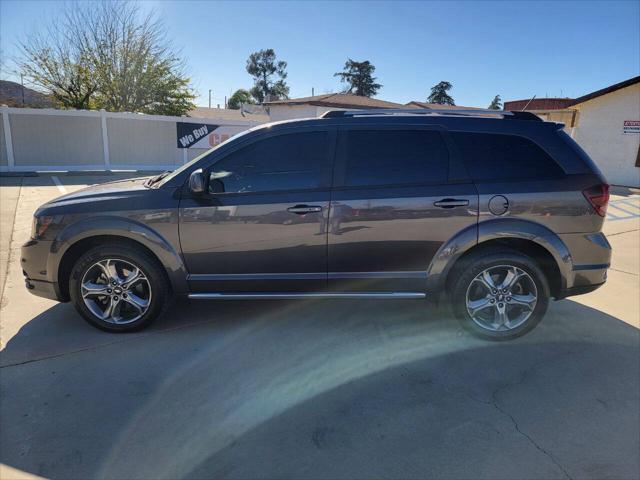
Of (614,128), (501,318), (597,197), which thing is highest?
(614,128)

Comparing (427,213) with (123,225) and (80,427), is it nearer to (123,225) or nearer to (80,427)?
(123,225)

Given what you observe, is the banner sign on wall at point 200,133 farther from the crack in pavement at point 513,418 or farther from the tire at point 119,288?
the crack in pavement at point 513,418

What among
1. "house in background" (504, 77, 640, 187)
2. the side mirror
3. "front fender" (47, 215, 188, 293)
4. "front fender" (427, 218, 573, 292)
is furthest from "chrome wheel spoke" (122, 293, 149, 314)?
"house in background" (504, 77, 640, 187)

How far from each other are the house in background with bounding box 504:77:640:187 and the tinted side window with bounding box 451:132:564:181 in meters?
15.1

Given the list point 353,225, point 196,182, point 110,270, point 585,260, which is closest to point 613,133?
point 585,260

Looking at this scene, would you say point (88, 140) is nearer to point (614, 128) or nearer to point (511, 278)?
point (511, 278)

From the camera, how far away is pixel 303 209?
12.2ft

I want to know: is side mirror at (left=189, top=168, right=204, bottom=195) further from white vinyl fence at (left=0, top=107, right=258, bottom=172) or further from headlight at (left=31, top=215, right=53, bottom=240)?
white vinyl fence at (left=0, top=107, right=258, bottom=172)

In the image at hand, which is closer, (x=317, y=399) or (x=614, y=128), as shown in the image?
(x=317, y=399)

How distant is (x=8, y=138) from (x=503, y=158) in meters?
17.7

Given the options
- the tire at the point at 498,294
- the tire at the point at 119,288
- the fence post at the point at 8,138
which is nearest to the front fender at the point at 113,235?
the tire at the point at 119,288

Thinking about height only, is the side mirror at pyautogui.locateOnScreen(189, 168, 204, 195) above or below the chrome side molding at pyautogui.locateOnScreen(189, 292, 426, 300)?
above

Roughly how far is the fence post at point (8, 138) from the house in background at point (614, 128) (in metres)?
19.9

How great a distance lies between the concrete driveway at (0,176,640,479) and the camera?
248 cm
